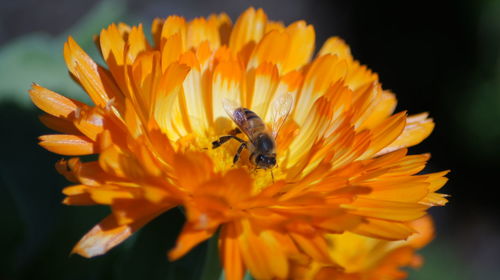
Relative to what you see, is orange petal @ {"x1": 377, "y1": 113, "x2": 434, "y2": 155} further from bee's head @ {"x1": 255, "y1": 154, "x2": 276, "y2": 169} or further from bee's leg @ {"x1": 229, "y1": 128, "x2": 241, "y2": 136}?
bee's leg @ {"x1": 229, "y1": 128, "x2": 241, "y2": 136}

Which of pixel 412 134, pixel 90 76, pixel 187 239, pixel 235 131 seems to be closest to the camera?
pixel 187 239

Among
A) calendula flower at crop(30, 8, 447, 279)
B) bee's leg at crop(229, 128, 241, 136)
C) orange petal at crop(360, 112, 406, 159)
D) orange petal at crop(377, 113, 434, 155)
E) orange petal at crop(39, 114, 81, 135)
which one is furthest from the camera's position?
bee's leg at crop(229, 128, 241, 136)

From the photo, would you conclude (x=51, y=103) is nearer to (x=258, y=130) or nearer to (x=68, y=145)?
(x=68, y=145)

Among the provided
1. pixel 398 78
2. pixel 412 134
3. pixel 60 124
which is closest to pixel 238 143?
pixel 412 134

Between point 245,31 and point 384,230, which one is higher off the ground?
point 245,31

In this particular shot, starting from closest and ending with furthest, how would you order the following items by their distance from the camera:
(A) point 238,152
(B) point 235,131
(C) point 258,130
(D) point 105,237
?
(D) point 105,237, (C) point 258,130, (A) point 238,152, (B) point 235,131

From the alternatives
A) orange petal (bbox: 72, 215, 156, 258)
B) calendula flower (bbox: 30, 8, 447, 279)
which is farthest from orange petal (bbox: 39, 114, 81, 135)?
orange petal (bbox: 72, 215, 156, 258)

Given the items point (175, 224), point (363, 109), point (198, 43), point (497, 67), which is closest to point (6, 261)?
point (175, 224)

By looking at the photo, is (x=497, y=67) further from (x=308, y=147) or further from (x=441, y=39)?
(x=308, y=147)
